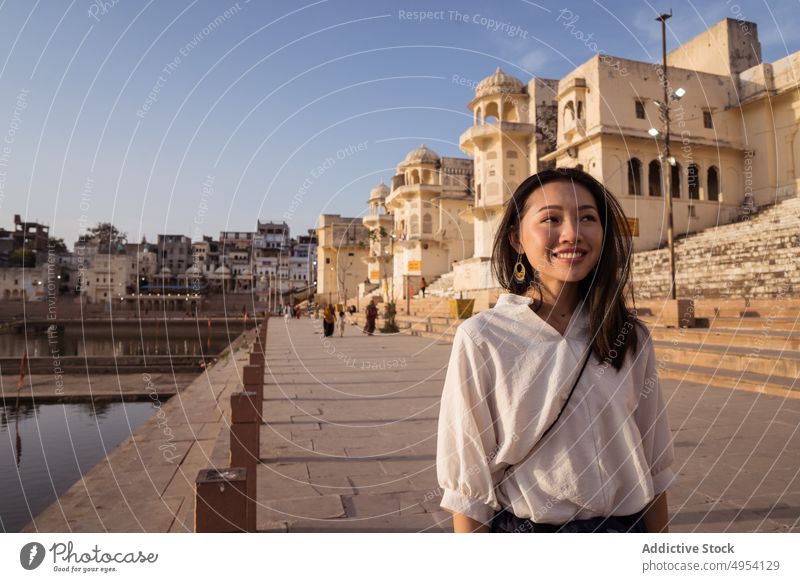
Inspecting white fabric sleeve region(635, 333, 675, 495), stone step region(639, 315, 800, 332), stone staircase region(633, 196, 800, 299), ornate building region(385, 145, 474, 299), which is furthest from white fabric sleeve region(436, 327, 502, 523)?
ornate building region(385, 145, 474, 299)

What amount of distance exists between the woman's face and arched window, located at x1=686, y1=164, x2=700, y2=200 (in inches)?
1028

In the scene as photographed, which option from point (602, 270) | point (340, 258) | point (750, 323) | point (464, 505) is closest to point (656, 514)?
point (464, 505)

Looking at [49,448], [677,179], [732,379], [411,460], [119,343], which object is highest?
[677,179]

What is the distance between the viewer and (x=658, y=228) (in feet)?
79.7

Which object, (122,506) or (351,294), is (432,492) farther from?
(351,294)

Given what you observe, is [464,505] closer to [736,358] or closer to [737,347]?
[736,358]

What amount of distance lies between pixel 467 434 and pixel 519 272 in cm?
56

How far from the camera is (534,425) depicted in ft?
4.69

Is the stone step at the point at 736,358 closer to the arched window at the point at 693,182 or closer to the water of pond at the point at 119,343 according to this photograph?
the arched window at the point at 693,182

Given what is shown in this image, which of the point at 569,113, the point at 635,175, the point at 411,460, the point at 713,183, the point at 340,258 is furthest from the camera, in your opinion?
the point at 340,258

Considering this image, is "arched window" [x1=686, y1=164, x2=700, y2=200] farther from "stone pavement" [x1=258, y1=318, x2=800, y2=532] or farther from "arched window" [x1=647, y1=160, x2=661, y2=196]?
"stone pavement" [x1=258, y1=318, x2=800, y2=532]

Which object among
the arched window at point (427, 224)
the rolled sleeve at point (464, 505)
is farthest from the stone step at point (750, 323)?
the arched window at point (427, 224)

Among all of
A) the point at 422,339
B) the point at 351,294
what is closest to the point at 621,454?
the point at 422,339

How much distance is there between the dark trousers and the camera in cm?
149
